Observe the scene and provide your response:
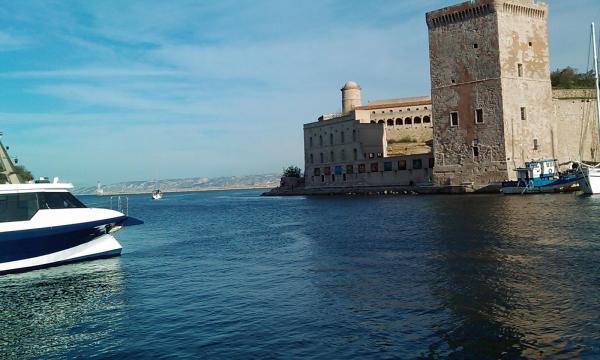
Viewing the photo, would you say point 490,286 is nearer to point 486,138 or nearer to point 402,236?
point 402,236

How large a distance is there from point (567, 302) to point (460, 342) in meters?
3.21

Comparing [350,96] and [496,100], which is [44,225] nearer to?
[496,100]

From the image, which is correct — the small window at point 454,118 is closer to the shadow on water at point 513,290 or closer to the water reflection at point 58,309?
the shadow on water at point 513,290

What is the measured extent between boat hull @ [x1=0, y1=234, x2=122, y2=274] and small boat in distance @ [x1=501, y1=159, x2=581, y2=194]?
3554 cm

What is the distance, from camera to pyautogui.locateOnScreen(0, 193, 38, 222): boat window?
1708 cm

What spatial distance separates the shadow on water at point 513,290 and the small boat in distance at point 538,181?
2287 cm

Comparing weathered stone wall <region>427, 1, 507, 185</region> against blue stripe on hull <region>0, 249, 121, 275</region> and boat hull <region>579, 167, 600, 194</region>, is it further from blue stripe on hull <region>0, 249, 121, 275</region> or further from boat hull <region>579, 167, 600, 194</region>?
blue stripe on hull <region>0, 249, 121, 275</region>

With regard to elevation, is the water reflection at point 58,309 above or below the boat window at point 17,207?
below

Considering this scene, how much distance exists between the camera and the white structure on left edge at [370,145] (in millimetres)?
64375

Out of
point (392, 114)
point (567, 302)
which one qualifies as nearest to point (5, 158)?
point (567, 302)

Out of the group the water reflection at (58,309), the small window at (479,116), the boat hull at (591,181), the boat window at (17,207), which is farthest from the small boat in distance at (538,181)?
the boat window at (17,207)

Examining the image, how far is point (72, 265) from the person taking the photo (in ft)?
60.4

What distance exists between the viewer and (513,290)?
1184 cm

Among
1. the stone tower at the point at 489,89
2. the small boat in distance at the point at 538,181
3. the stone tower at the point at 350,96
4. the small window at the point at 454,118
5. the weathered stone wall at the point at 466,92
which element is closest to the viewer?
the small boat in distance at the point at 538,181
